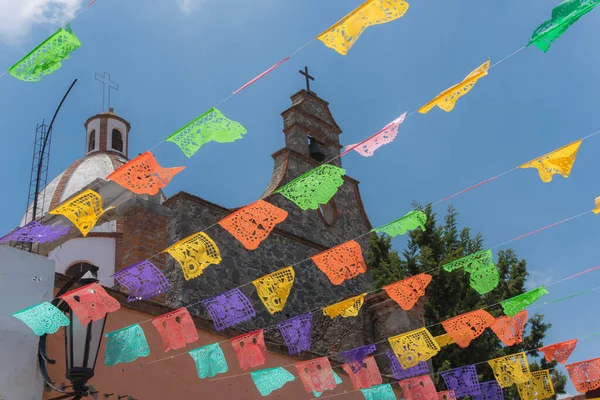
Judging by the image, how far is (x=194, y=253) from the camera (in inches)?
214

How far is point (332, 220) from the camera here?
40.7ft

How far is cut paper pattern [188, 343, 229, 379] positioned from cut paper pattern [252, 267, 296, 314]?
0.58 m

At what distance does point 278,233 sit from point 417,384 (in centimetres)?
457

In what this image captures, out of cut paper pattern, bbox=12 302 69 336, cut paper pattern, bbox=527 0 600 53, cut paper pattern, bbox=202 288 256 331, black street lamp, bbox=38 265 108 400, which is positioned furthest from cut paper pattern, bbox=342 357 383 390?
cut paper pattern, bbox=527 0 600 53

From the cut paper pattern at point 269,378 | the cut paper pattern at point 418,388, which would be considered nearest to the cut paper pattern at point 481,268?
the cut paper pattern at point 418,388

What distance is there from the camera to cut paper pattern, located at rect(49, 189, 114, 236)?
480 cm

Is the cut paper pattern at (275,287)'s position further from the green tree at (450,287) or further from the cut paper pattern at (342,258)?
the green tree at (450,287)

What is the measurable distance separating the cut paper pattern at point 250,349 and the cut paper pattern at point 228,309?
16 cm

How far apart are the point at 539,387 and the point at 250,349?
3.29 metres

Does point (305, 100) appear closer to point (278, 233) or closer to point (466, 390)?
point (278, 233)

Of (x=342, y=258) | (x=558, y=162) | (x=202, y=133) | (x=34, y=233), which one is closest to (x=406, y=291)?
(x=342, y=258)

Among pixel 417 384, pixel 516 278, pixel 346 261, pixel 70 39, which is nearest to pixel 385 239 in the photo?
pixel 516 278

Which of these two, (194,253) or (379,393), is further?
(379,393)

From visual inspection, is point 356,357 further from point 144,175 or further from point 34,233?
point 34,233
